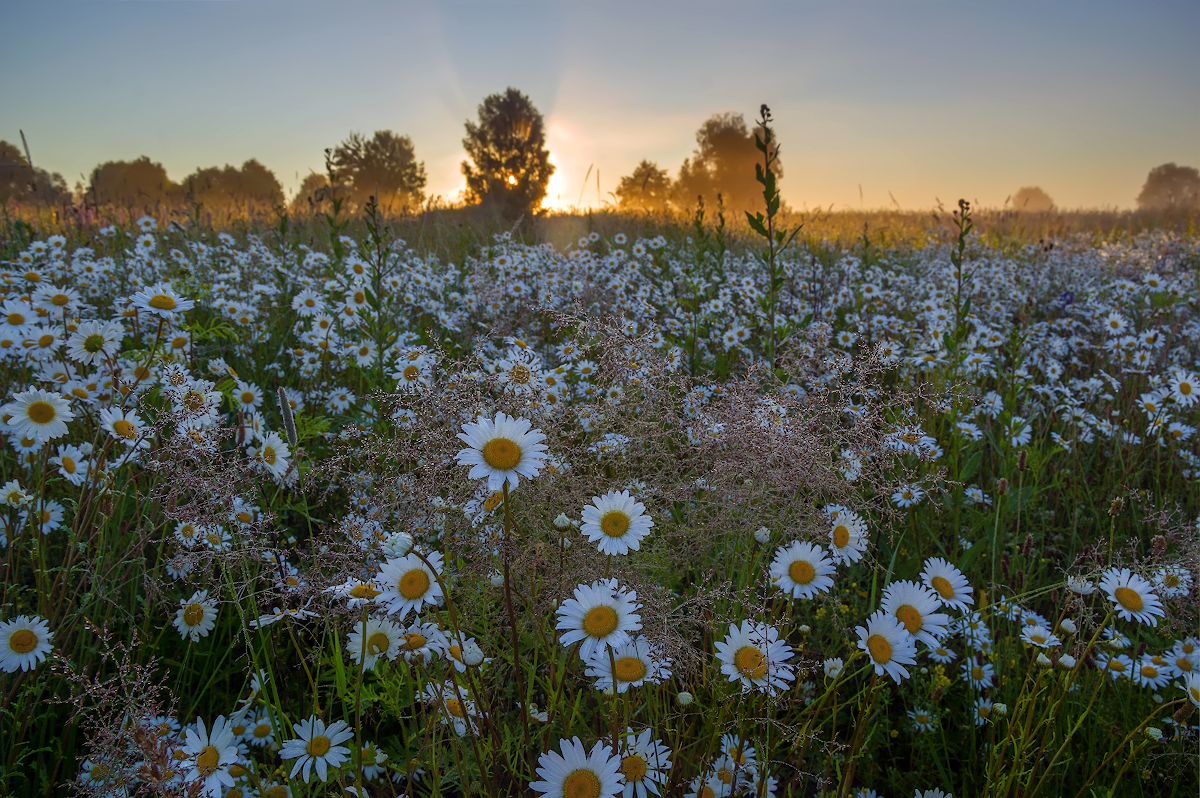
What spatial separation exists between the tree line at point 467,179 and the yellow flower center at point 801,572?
6.04ft

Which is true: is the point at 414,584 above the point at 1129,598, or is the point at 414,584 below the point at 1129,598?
above

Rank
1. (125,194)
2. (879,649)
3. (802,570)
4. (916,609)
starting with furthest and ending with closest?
(125,194) → (802,570) → (916,609) → (879,649)

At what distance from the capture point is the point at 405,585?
1.12m

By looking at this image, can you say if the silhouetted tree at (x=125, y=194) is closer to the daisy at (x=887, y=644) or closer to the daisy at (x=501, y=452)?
the daisy at (x=501, y=452)

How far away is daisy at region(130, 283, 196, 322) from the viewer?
79.2 inches

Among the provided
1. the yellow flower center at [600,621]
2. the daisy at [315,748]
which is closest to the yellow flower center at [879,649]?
the yellow flower center at [600,621]

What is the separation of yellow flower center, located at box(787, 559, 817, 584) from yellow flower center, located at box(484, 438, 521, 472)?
0.67 meters

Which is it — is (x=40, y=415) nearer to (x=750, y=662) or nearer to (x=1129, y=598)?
(x=750, y=662)

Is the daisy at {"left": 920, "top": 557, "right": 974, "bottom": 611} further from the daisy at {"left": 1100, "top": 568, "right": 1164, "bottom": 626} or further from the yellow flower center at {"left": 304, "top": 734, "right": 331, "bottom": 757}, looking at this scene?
the yellow flower center at {"left": 304, "top": 734, "right": 331, "bottom": 757}

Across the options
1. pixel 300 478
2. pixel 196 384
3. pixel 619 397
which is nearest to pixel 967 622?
pixel 619 397

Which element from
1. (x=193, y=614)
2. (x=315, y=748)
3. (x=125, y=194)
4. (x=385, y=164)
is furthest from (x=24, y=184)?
(x=385, y=164)

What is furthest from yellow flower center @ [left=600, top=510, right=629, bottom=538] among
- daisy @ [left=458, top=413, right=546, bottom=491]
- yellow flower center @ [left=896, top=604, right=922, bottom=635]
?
yellow flower center @ [left=896, top=604, right=922, bottom=635]

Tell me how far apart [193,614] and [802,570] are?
1558 millimetres

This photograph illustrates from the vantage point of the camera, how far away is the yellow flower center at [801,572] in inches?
53.4
